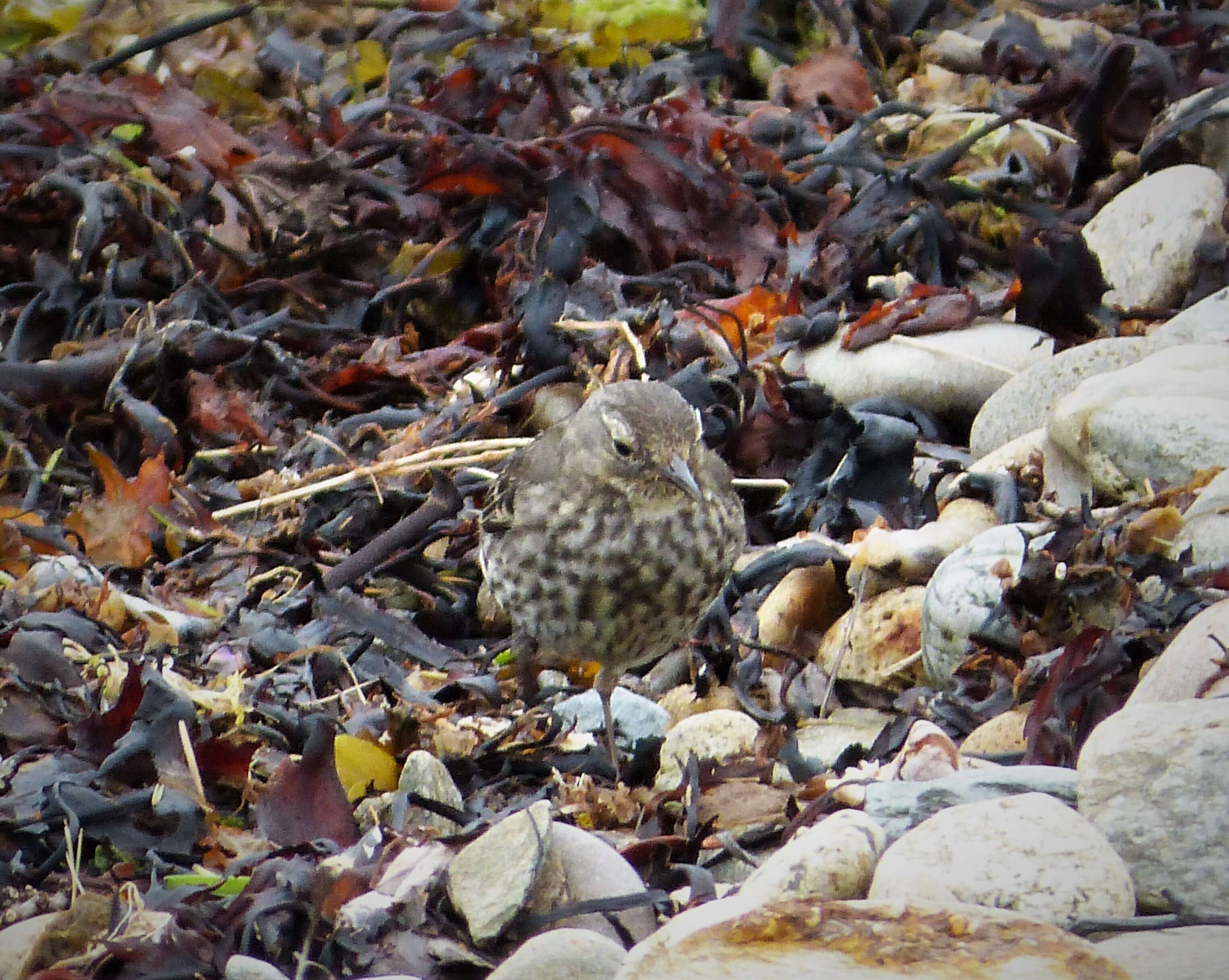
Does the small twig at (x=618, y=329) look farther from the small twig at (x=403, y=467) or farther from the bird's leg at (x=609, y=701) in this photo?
the bird's leg at (x=609, y=701)

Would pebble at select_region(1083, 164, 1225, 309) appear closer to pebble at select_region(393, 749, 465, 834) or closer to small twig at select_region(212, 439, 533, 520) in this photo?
small twig at select_region(212, 439, 533, 520)

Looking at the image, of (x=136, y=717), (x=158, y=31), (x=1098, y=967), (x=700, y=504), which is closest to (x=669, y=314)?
(x=700, y=504)

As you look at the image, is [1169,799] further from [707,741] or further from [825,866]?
[707,741]

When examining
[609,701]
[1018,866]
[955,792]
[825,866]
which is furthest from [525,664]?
[1018,866]

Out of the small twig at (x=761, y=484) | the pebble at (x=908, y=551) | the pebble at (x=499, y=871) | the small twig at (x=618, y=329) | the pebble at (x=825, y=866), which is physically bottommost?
the small twig at (x=761, y=484)

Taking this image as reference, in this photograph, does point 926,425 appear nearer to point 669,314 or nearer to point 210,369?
point 669,314

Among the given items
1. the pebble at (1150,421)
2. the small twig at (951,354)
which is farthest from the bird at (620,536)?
the small twig at (951,354)

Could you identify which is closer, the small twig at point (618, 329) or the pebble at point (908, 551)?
the pebble at point (908, 551)
